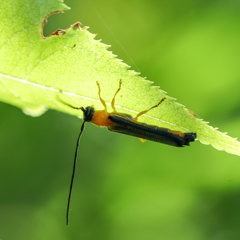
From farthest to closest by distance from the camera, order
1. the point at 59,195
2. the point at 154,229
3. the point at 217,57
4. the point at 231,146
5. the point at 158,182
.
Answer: the point at 59,195, the point at 154,229, the point at 158,182, the point at 217,57, the point at 231,146

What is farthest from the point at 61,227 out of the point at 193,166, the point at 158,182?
the point at 193,166

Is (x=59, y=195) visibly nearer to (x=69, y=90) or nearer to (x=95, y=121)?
(x=95, y=121)

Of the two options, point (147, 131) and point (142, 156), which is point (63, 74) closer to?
point (147, 131)

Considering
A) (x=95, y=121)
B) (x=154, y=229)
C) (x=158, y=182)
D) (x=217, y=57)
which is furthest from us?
(x=154, y=229)

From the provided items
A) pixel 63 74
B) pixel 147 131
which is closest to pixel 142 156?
pixel 147 131

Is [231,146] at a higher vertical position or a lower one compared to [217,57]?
lower

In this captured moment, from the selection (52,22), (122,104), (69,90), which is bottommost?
(69,90)

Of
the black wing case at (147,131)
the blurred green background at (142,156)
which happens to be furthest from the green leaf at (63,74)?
the blurred green background at (142,156)

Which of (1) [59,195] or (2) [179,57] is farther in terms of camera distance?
(1) [59,195]
